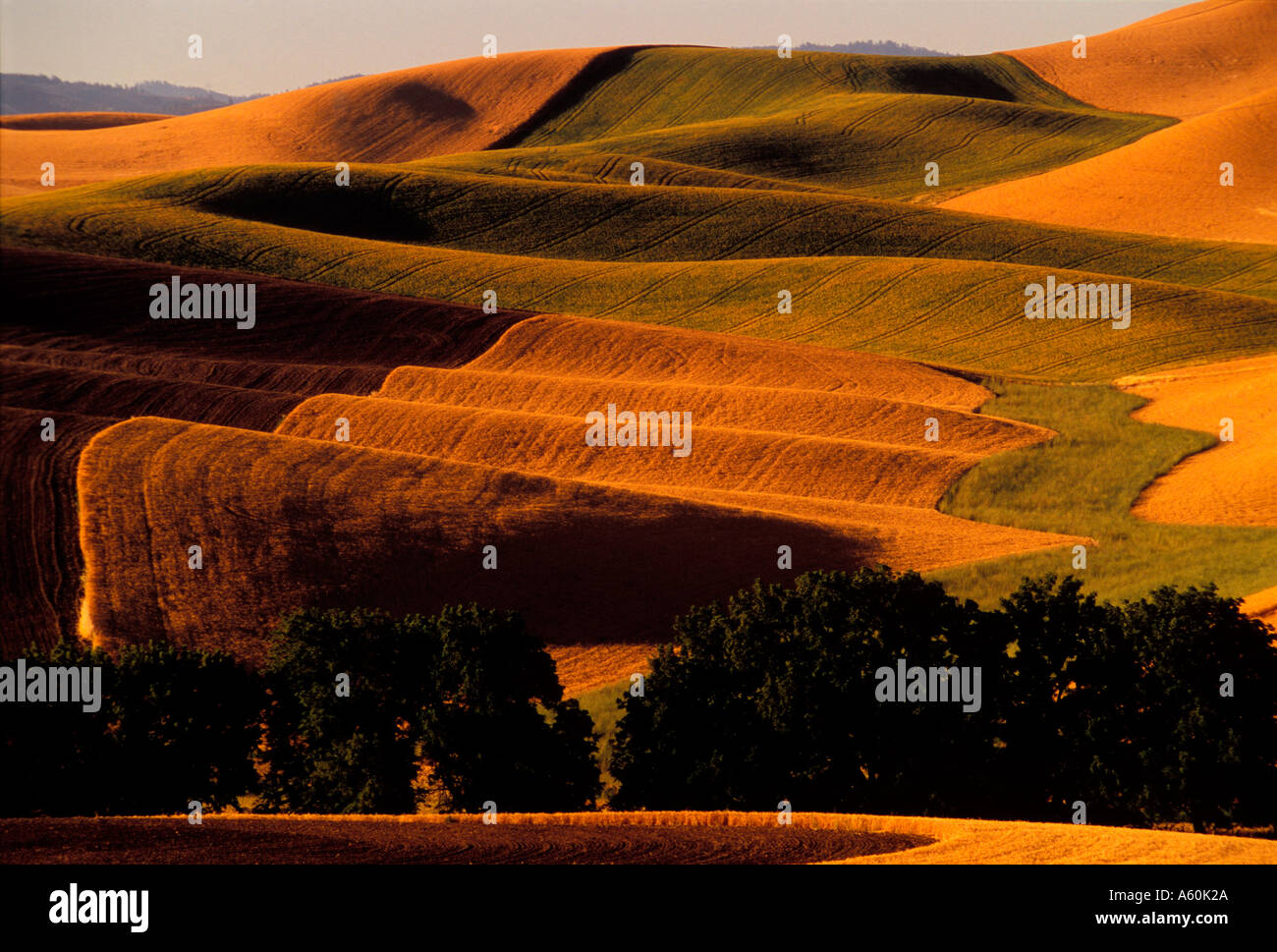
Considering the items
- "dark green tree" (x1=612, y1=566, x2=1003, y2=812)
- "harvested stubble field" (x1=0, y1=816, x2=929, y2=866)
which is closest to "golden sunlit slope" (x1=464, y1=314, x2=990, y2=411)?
"dark green tree" (x1=612, y1=566, x2=1003, y2=812)

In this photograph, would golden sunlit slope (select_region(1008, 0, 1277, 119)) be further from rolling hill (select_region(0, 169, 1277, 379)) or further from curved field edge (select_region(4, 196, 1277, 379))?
curved field edge (select_region(4, 196, 1277, 379))

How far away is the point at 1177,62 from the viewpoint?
178 m

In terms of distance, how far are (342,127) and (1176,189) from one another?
9625 centimetres

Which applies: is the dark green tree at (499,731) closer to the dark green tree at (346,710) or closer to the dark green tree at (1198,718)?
the dark green tree at (346,710)

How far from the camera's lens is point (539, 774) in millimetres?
25188

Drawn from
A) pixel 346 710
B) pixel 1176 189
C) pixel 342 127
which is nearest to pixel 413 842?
pixel 346 710

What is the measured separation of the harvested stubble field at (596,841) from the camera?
54.1 ft

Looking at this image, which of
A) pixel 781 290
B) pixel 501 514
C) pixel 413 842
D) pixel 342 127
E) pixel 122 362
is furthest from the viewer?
pixel 342 127

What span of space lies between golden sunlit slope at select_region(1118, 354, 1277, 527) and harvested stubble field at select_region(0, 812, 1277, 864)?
98.6ft

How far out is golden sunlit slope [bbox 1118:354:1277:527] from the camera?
45938mm

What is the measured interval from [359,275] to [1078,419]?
5245 centimetres

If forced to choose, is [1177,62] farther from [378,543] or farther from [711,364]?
[378,543]
